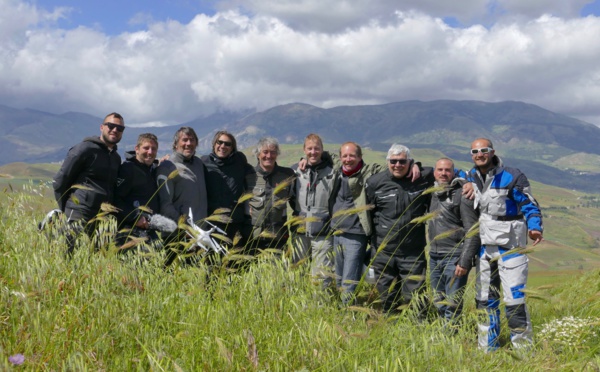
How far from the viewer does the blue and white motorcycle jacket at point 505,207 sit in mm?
6363

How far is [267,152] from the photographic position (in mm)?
7285

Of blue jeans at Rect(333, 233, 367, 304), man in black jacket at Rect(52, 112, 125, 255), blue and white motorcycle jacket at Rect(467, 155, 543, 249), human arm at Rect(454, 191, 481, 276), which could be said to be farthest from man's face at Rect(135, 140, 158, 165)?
blue and white motorcycle jacket at Rect(467, 155, 543, 249)

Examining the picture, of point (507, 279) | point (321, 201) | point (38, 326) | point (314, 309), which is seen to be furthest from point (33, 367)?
point (507, 279)

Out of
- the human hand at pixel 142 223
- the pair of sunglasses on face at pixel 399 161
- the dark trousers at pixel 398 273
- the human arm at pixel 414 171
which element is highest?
the pair of sunglasses on face at pixel 399 161

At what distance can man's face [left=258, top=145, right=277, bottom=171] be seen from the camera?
7.28m

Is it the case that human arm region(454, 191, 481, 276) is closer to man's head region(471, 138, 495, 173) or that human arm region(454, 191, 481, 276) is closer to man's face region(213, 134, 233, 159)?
man's head region(471, 138, 495, 173)

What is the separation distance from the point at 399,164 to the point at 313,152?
4.60 feet

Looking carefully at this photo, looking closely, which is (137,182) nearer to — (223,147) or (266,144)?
(223,147)

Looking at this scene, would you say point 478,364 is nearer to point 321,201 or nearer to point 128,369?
point 128,369

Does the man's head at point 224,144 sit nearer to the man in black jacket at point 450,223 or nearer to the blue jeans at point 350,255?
the blue jeans at point 350,255

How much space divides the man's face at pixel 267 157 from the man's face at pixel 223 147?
0.53 metres

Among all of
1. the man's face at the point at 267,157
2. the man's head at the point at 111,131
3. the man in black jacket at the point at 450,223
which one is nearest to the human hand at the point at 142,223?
the man's head at the point at 111,131

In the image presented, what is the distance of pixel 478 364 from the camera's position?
10.5 ft

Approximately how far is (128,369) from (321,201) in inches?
191
